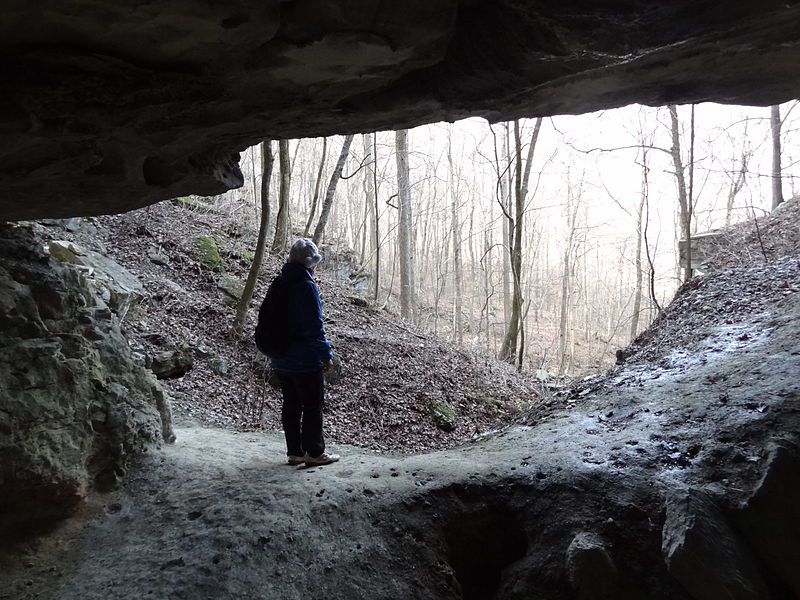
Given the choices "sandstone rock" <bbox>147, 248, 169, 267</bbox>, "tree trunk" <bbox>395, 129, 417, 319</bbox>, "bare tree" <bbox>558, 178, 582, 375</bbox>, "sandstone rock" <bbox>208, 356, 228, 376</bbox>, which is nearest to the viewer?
"sandstone rock" <bbox>208, 356, 228, 376</bbox>

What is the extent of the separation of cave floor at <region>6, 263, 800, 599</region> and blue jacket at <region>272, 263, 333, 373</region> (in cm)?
108

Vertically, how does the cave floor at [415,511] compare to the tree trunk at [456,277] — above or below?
below

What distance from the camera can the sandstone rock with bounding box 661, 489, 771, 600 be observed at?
11.5 feet

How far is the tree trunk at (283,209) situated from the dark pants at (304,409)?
24.1 ft

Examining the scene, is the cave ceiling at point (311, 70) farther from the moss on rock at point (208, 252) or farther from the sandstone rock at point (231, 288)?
the moss on rock at point (208, 252)

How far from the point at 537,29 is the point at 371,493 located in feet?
12.8

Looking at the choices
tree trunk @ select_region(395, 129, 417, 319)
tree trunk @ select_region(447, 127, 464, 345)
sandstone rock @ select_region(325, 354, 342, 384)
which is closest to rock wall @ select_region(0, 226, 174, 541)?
sandstone rock @ select_region(325, 354, 342, 384)

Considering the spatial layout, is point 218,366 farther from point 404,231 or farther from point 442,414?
point 404,231

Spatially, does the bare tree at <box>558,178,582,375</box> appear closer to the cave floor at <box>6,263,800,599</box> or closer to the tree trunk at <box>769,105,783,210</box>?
the tree trunk at <box>769,105,783,210</box>

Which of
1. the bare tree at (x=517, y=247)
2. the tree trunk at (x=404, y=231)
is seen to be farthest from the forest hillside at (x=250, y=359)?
the tree trunk at (x=404, y=231)

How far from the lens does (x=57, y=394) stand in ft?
14.3

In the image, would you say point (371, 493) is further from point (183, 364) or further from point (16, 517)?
point (183, 364)

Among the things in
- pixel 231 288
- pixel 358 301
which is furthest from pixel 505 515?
pixel 358 301

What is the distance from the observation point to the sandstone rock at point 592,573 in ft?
12.2
